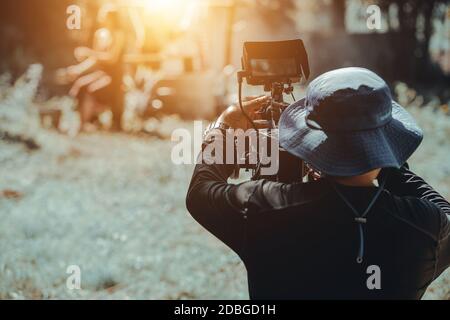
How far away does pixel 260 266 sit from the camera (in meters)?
1.54

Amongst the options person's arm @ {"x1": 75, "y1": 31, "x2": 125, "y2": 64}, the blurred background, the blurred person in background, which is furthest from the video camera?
person's arm @ {"x1": 75, "y1": 31, "x2": 125, "y2": 64}

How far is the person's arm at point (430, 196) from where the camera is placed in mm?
1482

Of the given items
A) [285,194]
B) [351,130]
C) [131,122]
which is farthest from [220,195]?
[131,122]

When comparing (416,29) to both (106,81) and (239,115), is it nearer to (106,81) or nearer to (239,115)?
(106,81)

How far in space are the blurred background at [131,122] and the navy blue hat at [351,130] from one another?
100 inches

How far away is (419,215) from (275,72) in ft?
2.22

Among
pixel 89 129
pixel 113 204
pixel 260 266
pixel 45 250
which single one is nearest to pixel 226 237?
pixel 260 266

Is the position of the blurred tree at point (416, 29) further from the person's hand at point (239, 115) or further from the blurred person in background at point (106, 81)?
the person's hand at point (239, 115)

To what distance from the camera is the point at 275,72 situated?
184 cm

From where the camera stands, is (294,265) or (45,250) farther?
(45,250)

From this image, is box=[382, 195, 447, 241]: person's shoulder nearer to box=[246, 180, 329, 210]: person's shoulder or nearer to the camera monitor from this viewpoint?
box=[246, 180, 329, 210]: person's shoulder

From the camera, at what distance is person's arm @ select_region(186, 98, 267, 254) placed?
1.55 meters
